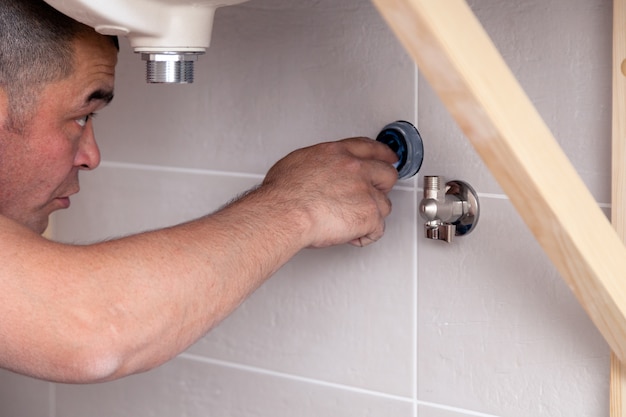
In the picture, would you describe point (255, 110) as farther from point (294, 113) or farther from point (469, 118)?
point (469, 118)

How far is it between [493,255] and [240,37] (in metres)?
0.41

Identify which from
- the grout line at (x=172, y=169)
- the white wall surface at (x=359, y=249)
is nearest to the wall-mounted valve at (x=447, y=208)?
the white wall surface at (x=359, y=249)

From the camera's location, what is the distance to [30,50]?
90cm

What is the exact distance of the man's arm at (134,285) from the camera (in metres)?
0.73

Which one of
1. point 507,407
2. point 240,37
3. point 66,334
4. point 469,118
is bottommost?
point 507,407

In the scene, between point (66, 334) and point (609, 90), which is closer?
point (66, 334)

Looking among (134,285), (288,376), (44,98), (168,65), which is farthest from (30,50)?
(288,376)

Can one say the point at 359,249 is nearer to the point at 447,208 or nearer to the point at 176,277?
the point at 447,208

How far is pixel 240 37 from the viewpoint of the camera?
1.15 m

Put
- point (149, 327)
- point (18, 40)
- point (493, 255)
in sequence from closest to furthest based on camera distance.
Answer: point (149, 327) < point (18, 40) < point (493, 255)

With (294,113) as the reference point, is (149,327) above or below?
below

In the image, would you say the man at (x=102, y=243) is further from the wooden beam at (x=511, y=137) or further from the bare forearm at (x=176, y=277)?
the wooden beam at (x=511, y=137)

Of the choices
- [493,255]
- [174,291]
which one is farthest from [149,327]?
[493,255]

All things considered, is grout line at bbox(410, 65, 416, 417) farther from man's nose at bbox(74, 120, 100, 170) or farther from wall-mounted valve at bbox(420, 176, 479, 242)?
man's nose at bbox(74, 120, 100, 170)
